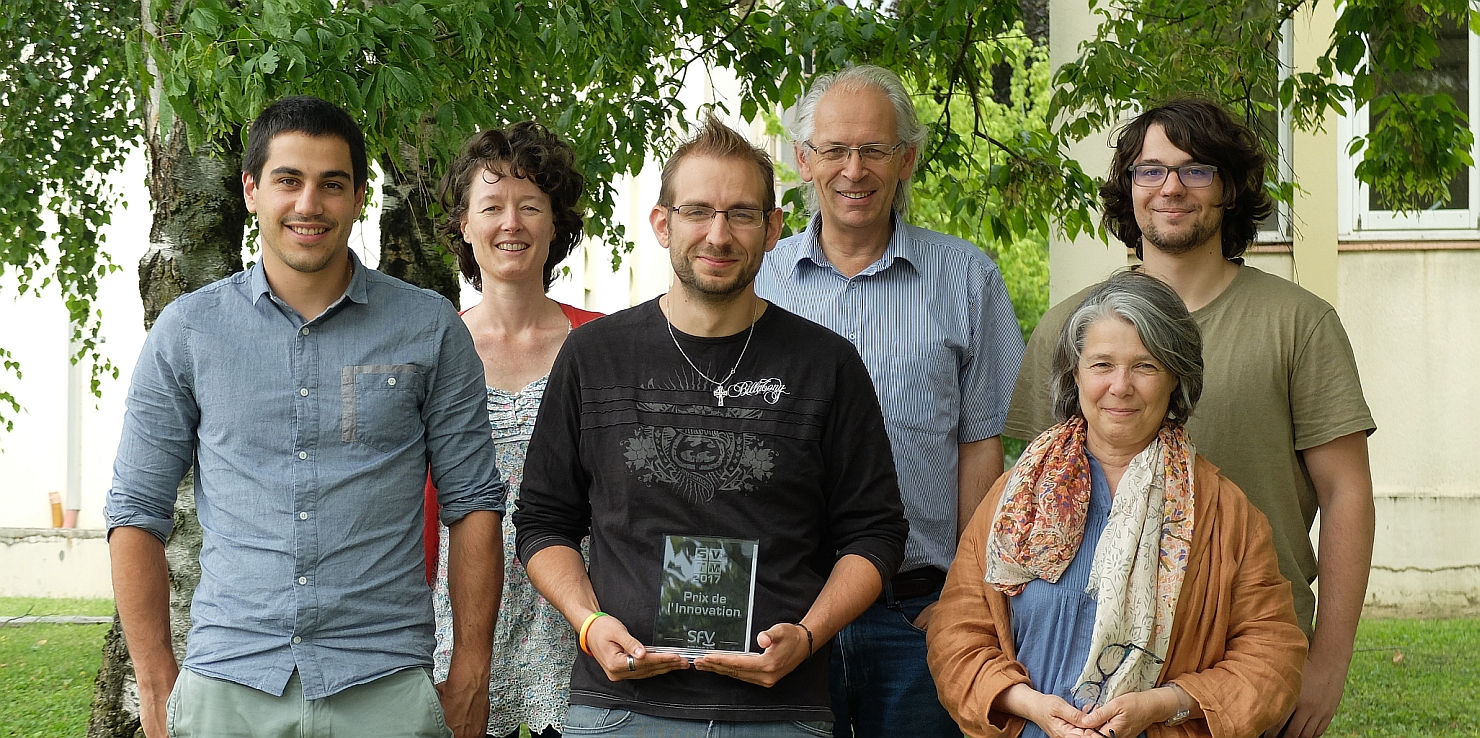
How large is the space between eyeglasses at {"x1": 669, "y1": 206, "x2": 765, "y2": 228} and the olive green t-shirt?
824 millimetres

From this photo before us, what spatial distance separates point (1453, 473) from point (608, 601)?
37.8 ft

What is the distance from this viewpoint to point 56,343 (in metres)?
14.6

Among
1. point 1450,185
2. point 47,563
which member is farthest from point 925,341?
point 47,563

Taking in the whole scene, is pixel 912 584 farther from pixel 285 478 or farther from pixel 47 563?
pixel 47 563

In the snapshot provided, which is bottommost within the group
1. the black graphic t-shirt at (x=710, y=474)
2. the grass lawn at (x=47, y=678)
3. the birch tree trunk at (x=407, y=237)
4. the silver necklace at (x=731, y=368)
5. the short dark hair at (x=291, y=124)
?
the grass lawn at (x=47, y=678)

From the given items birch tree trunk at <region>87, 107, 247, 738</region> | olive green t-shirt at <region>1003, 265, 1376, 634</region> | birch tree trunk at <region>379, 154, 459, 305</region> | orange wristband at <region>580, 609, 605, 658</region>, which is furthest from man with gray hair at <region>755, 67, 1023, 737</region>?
birch tree trunk at <region>379, 154, 459, 305</region>

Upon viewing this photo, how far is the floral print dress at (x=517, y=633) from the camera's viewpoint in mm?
3070

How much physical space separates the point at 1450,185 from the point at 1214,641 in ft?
37.7

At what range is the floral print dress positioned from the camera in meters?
3.07

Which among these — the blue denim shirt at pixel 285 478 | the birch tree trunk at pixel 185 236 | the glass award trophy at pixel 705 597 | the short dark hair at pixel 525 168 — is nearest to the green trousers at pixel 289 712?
the blue denim shirt at pixel 285 478

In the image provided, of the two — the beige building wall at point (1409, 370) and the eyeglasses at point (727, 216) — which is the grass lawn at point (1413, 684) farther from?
the eyeglasses at point (727, 216)

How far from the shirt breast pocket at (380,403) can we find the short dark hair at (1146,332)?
55.1 inches

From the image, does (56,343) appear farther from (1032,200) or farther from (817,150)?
(817,150)

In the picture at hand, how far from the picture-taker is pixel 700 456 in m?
2.65
